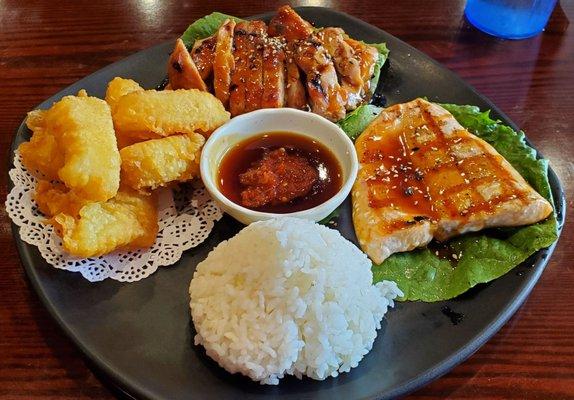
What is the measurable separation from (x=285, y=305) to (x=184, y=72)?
1571 millimetres

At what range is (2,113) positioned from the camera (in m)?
3.51

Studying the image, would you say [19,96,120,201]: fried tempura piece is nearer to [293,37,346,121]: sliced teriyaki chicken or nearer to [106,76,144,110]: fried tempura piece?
[106,76,144,110]: fried tempura piece

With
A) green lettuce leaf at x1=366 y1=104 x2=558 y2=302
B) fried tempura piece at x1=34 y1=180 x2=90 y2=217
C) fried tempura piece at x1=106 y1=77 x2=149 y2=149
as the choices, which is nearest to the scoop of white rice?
green lettuce leaf at x1=366 y1=104 x2=558 y2=302

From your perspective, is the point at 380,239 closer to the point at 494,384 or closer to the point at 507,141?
the point at 494,384

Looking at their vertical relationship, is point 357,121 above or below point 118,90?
below

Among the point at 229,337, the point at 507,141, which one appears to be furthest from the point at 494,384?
the point at 507,141

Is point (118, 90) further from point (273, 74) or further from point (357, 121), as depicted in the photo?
point (357, 121)

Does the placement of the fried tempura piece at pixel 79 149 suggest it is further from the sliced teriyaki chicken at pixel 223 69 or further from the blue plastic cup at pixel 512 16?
the blue plastic cup at pixel 512 16

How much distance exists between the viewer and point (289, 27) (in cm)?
357

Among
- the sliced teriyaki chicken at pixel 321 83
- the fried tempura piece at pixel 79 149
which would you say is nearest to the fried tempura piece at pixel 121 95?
the fried tempura piece at pixel 79 149

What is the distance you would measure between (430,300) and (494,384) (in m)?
0.42

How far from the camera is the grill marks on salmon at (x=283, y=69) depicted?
3.23m

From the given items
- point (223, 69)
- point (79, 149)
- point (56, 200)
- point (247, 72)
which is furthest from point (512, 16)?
point (56, 200)

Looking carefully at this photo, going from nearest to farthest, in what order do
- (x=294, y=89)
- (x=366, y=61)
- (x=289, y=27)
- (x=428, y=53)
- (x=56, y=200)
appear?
(x=56, y=200) < (x=294, y=89) < (x=366, y=61) < (x=289, y=27) < (x=428, y=53)
